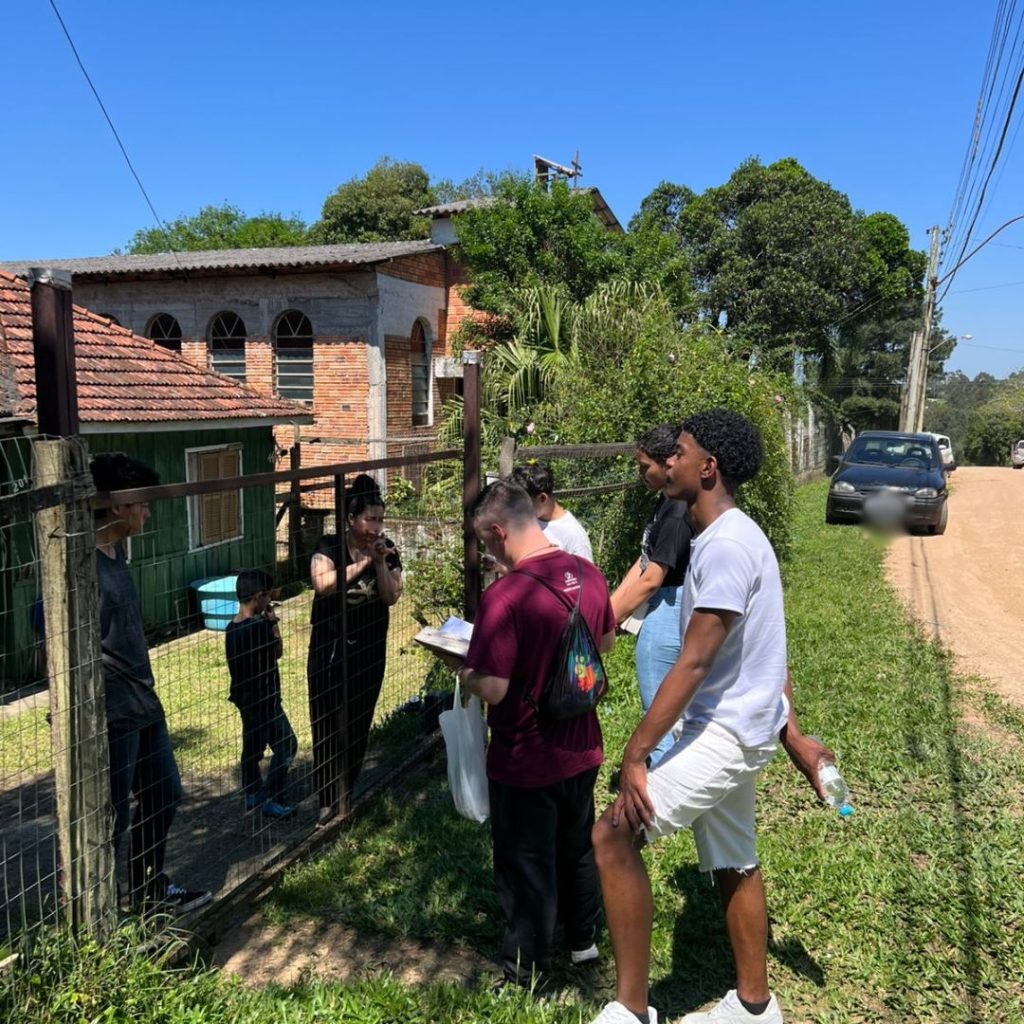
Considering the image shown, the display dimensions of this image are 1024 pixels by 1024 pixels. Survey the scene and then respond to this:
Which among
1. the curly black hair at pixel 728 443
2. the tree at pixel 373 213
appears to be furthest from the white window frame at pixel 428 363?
the tree at pixel 373 213

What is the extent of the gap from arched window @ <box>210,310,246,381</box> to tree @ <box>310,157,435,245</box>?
22.1 meters

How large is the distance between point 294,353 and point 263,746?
14.7m

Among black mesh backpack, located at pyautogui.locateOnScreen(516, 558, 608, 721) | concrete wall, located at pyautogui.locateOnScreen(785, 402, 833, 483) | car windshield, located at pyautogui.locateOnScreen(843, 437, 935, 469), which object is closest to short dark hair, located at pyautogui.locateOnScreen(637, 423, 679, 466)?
black mesh backpack, located at pyautogui.locateOnScreen(516, 558, 608, 721)

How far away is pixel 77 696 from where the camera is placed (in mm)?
2684

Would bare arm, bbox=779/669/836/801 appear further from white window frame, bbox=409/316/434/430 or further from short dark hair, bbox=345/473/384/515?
white window frame, bbox=409/316/434/430

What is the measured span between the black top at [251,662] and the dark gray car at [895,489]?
40.1ft

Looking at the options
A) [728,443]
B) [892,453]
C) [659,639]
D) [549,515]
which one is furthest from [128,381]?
[892,453]

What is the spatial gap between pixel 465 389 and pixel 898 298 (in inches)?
1228

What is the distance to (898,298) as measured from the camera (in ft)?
105

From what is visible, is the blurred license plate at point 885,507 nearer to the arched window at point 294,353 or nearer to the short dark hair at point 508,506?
the arched window at point 294,353

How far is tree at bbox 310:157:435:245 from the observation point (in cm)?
4006

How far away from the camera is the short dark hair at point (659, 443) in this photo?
3639 mm

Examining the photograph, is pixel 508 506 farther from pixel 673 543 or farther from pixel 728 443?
pixel 673 543

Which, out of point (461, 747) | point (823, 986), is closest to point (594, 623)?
point (461, 747)
